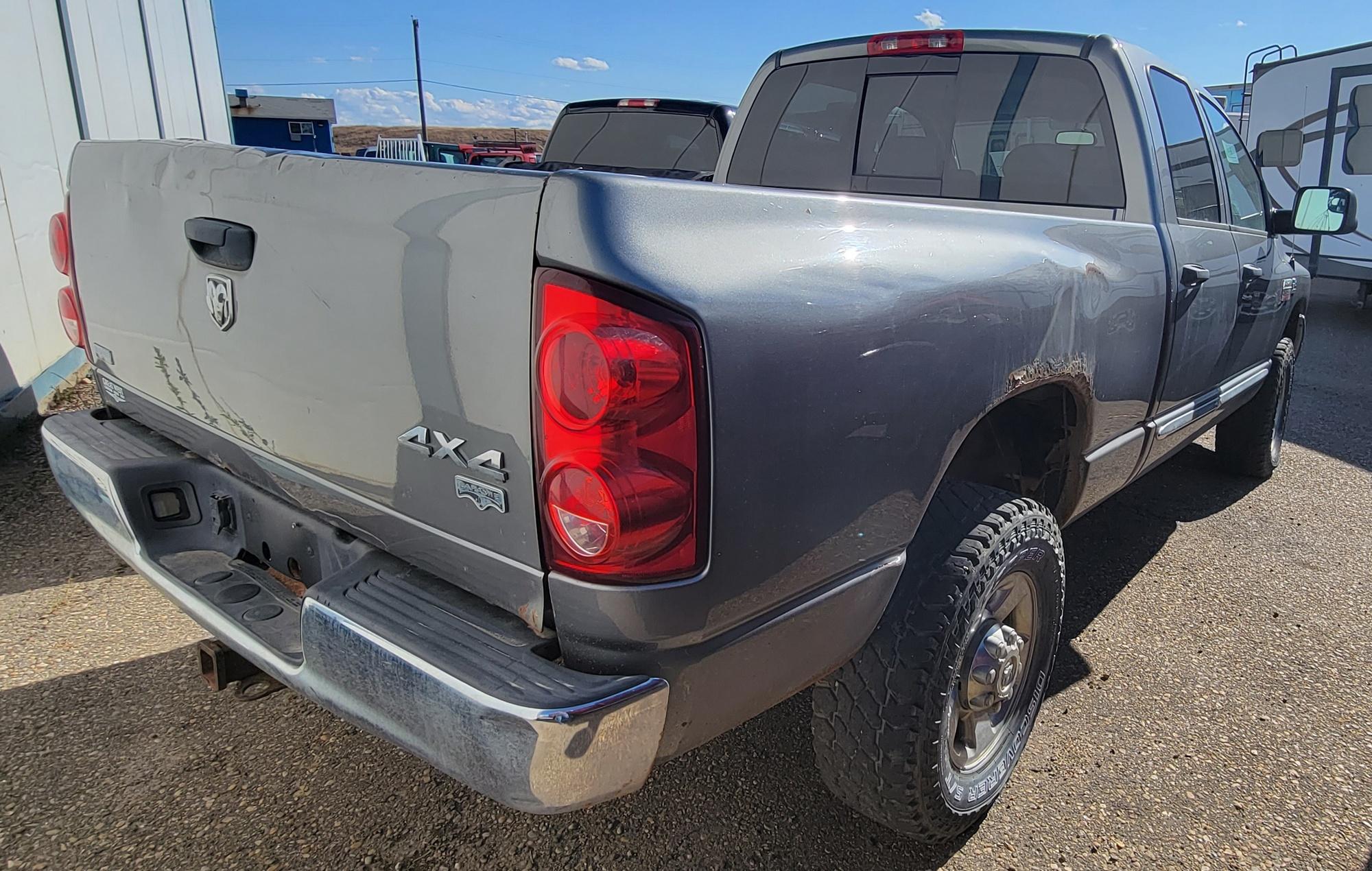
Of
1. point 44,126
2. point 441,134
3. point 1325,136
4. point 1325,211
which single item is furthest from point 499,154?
point 441,134

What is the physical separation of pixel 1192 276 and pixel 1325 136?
9.57 metres

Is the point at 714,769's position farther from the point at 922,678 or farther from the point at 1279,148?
the point at 1279,148

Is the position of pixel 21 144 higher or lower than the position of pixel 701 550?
higher

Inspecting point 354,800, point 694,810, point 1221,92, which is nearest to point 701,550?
point 694,810

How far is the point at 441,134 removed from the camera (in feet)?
167

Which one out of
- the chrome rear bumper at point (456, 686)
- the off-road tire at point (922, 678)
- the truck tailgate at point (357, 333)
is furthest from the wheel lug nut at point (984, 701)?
the truck tailgate at point (357, 333)

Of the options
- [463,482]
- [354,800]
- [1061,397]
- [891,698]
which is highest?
[463,482]

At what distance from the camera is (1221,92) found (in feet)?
75.4

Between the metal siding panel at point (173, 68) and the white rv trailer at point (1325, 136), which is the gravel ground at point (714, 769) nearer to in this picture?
the metal siding panel at point (173, 68)

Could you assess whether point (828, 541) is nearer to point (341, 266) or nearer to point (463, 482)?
point (463, 482)

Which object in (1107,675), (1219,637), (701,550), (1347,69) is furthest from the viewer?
(1347,69)

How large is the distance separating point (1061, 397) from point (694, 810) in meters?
1.45

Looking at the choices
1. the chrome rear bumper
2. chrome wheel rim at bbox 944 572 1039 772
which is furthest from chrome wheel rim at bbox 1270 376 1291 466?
the chrome rear bumper

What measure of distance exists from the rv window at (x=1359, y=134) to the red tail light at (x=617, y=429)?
11.3 m
